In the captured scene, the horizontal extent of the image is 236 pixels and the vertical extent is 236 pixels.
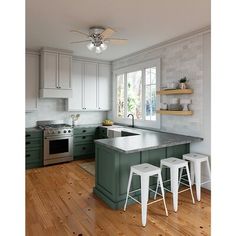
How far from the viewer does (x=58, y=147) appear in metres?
4.70

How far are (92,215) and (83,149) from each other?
2623 millimetres

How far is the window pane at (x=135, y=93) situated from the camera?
491 cm

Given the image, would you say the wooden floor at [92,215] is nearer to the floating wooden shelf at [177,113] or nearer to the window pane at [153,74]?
the floating wooden shelf at [177,113]

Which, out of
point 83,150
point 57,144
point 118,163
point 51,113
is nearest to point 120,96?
point 83,150

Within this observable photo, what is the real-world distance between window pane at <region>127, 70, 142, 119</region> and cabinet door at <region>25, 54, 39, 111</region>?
2.21 meters

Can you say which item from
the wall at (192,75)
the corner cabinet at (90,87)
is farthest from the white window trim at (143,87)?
the corner cabinet at (90,87)

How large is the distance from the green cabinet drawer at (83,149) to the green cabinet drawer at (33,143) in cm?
85

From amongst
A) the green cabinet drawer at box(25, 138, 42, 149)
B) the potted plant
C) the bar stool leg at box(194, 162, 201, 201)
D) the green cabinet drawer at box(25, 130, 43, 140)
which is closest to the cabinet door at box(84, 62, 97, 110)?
the green cabinet drawer at box(25, 130, 43, 140)

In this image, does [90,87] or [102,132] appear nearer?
[102,132]

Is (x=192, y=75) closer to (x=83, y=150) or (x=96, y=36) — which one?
Answer: (x=96, y=36)

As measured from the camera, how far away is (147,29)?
3.40 m
